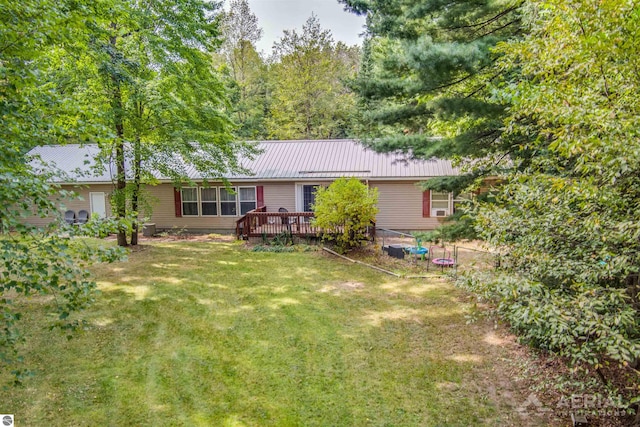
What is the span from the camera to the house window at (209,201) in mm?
16562

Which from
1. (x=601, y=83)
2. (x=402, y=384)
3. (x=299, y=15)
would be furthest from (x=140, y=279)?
(x=299, y=15)

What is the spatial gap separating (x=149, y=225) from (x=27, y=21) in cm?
1382

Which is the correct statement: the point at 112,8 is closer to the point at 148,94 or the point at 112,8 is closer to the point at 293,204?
the point at 148,94

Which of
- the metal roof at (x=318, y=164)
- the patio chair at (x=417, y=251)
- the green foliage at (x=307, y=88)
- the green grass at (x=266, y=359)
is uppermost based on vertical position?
the green foliage at (x=307, y=88)

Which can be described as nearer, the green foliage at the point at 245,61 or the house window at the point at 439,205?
the house window at the point at 439,205

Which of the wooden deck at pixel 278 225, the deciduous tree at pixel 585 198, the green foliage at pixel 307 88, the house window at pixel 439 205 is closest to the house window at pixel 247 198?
the wooden deck at pixel 278 225

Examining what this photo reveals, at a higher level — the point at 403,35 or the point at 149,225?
the point at 403,35

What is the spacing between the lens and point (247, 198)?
16406 millimetres

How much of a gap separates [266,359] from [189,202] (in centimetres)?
1198

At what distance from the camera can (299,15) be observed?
2672cm

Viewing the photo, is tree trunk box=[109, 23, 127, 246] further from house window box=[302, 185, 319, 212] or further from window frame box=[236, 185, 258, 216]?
house window box=[302, 185, 319, 212]

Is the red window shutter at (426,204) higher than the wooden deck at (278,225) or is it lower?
higher

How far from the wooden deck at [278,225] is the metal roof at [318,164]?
72.6 inches

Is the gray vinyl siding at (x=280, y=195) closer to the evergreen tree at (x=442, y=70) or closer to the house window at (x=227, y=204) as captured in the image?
the house window at (x=227, y=204)
